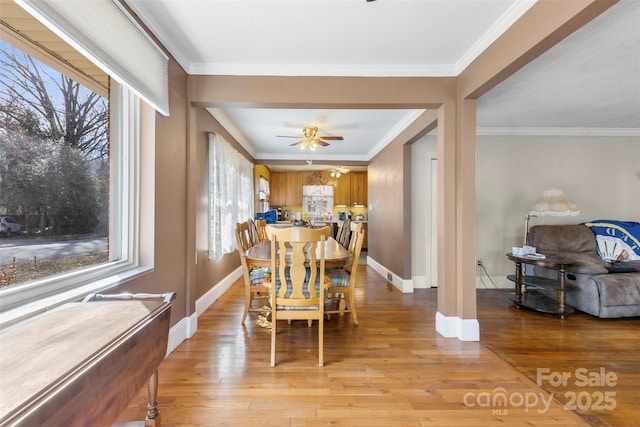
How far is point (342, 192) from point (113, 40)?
6.58m

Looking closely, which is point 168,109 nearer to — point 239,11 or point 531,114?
point 239,11

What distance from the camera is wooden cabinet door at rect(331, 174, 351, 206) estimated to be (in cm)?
774

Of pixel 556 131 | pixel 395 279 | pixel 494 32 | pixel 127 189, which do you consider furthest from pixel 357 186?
pixel 127 189

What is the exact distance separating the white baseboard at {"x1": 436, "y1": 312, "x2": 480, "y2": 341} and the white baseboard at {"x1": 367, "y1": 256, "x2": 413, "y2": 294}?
1.21 metres

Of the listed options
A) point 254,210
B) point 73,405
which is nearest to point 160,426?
point 73,405

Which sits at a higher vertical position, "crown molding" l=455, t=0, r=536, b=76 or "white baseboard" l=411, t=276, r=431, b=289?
"crown molding" l=455, t=0, r=536, b=76

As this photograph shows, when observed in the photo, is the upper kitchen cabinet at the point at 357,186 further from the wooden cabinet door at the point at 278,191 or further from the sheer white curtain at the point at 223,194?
the sheer white curtain at the point at 223,194

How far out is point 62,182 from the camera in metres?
1.38

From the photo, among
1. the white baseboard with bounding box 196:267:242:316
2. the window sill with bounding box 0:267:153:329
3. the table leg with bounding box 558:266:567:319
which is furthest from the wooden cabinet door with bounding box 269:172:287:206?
the table leg with bounding box 558:266:567:319

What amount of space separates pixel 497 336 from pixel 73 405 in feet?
9.73

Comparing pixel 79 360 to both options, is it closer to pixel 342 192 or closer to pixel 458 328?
pixel 458 328

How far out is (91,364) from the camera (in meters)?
0.79

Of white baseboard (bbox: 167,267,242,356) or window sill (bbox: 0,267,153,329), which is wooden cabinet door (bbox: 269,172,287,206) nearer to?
white baseboard (bbox: 167,267,242,356)

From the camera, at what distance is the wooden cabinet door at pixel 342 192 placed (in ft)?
25.4
